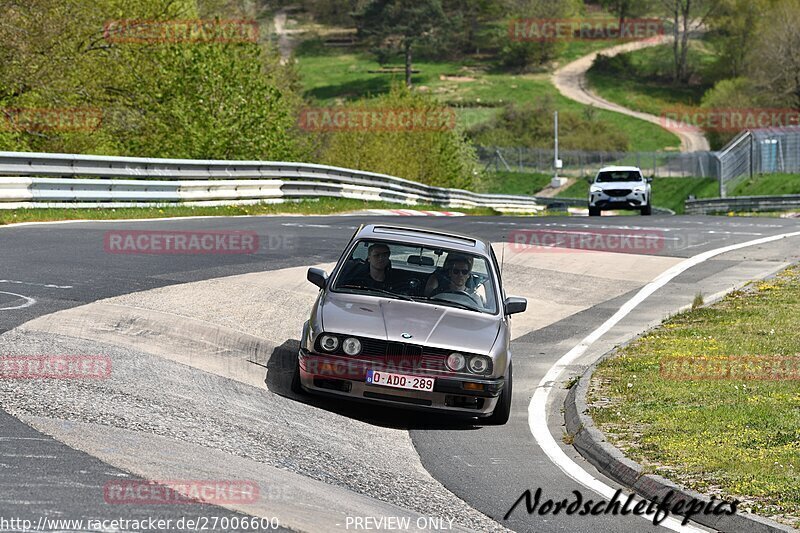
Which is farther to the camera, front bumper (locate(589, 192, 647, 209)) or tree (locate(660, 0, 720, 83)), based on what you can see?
tree (locate(660, 0, 720, 83))

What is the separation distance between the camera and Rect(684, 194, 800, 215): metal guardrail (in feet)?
144

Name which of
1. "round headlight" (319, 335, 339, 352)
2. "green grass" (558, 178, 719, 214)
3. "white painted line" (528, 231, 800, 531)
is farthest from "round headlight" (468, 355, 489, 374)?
"green grass" (558, 178, 719, 214)

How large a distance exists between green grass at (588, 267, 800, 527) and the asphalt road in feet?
2.15

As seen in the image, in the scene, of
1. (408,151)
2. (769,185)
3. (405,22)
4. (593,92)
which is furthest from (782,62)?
(405,22)

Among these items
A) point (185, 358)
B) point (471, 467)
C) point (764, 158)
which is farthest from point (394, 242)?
point (764, 158)

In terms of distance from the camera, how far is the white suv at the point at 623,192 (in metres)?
38.2

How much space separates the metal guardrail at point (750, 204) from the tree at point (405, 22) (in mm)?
87833

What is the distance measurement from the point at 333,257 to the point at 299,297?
14.1 ft

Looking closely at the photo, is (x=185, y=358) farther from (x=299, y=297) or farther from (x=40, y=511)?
(x=40, y=511)

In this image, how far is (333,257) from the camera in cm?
1806

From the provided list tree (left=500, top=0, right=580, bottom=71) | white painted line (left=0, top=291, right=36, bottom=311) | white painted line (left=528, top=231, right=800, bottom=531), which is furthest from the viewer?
tree (left=500, top=0, right=580, bottom=71)

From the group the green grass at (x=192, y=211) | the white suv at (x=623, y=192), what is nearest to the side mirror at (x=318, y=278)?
the green grass at (x=192, y=211)

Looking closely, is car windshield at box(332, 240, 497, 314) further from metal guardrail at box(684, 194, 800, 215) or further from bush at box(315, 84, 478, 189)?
bush at box(315, 84, 478, 189)

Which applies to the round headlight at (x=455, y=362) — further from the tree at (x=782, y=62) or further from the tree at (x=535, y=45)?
the tree at (x=535, y=45)
